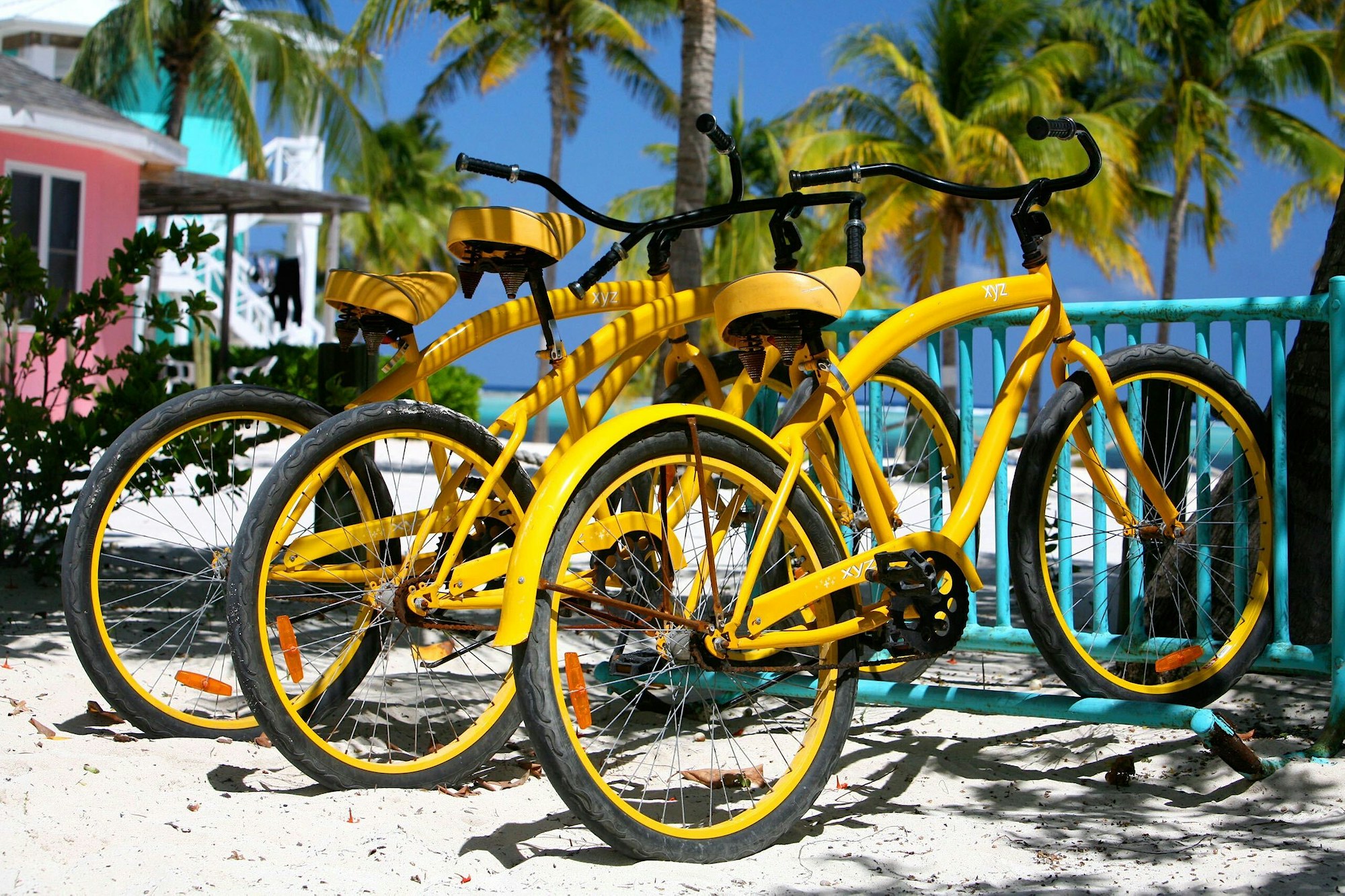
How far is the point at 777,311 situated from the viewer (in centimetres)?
306

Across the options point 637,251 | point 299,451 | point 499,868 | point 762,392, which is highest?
point 637,251

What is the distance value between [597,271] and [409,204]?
4826 centimetres

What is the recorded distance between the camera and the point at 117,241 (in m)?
16.2

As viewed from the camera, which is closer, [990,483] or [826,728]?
[826,728]

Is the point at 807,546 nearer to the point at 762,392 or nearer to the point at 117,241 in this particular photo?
the point at 762,392

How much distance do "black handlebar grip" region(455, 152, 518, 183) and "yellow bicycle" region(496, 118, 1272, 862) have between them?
0.80 meters

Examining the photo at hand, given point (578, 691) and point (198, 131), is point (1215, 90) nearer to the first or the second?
point (198, 131)

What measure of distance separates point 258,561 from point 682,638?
1.07 meters

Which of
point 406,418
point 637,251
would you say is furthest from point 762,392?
point 637,251

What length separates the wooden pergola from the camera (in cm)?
1827

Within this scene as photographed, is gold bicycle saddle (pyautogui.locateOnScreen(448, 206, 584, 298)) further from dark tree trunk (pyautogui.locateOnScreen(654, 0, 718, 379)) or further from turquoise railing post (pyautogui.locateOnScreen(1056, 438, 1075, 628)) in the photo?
dark tree trunk (pyautogui.locateOnScreen(654, 0, 718, 379))

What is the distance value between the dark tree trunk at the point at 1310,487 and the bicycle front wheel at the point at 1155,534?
0.68 ft

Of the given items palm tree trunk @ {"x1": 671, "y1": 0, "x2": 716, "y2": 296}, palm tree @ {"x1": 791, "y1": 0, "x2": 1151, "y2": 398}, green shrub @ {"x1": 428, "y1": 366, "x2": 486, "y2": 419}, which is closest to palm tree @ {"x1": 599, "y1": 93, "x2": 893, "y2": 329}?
palm tree @ {"x1": 791, "y1": 0, "x2": 1151, "y2": 398}

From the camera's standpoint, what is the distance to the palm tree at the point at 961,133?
90.6ft
